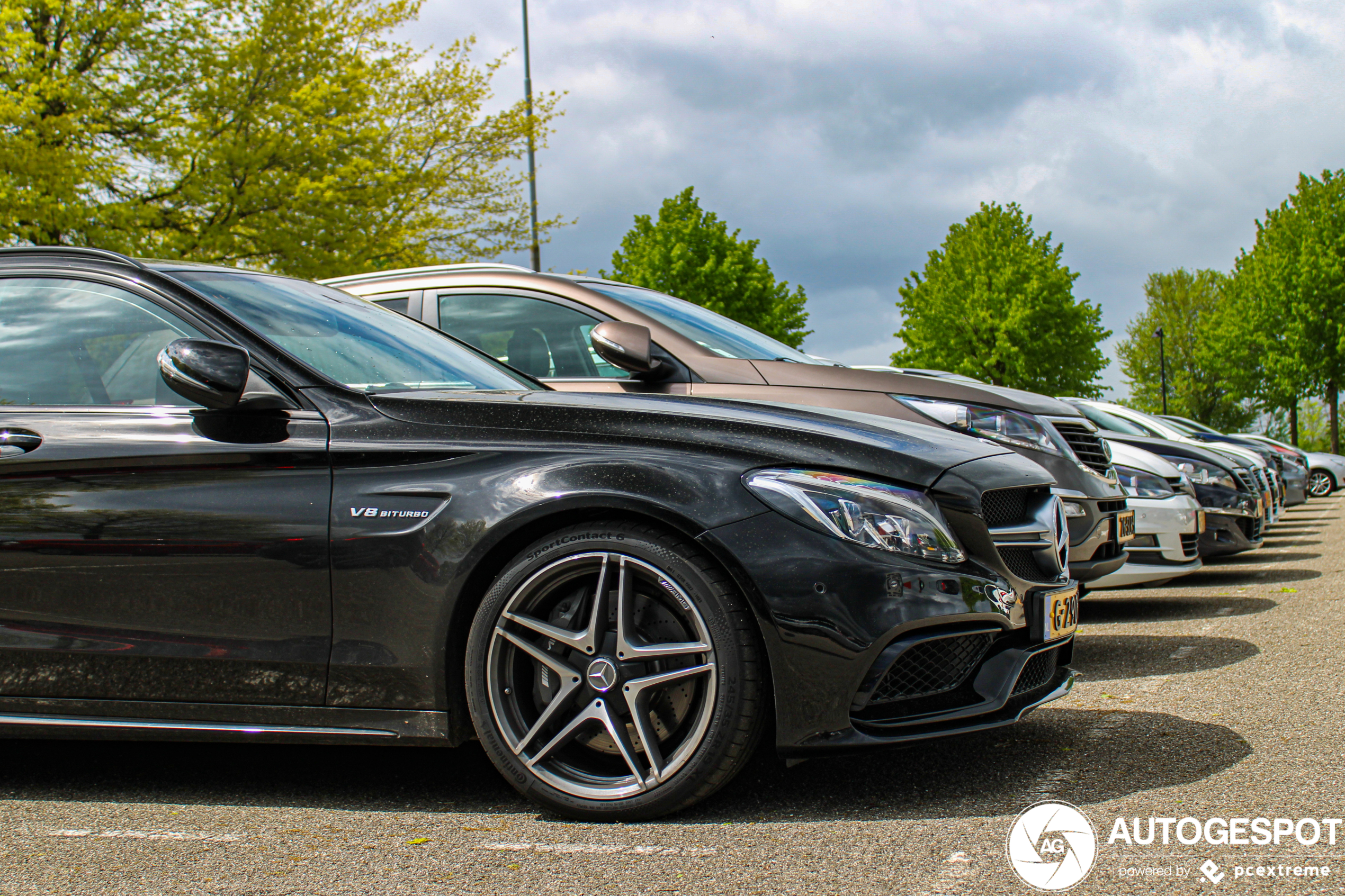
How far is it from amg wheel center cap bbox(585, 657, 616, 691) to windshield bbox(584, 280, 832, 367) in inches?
Result: 106

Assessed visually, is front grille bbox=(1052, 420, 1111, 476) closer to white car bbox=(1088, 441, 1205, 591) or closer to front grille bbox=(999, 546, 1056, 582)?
white car bbox=(1088, 441, 1205, 591)

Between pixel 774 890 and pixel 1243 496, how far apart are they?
8.23 m

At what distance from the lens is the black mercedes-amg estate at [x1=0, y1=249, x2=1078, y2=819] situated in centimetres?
292

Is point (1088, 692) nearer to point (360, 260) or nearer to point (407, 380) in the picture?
point (407, 380)

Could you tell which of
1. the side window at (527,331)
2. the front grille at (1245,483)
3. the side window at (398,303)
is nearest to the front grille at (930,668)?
the side window at (527,331)

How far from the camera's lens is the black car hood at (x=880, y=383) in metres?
5.39

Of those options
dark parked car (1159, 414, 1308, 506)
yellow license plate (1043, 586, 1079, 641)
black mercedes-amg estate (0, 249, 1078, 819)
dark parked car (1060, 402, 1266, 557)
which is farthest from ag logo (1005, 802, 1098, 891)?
dark parked car (1159, 414, 1308, 506)

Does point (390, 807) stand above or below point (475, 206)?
below

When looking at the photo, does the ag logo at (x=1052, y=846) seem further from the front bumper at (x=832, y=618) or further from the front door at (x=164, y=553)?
the front door at (x=164, y=553)

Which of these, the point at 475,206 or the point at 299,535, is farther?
the point at 475,206

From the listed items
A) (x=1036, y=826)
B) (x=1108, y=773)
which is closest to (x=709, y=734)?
(x=1036, y=826)

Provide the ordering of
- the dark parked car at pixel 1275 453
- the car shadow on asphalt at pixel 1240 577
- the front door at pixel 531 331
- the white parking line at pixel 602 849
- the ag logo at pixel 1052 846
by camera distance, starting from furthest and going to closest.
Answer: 1. the dark parked car at pixel 1275 453
2. the car shadow on asphalt at pixel 1240 577
3. the front door at pixel 531 331
4. the white parking line at pixel 602 849
5. the ag logo at pixel 1052 846

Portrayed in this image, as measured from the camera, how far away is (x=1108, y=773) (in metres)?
3.26

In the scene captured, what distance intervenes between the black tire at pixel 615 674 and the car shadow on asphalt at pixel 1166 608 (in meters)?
4.30
